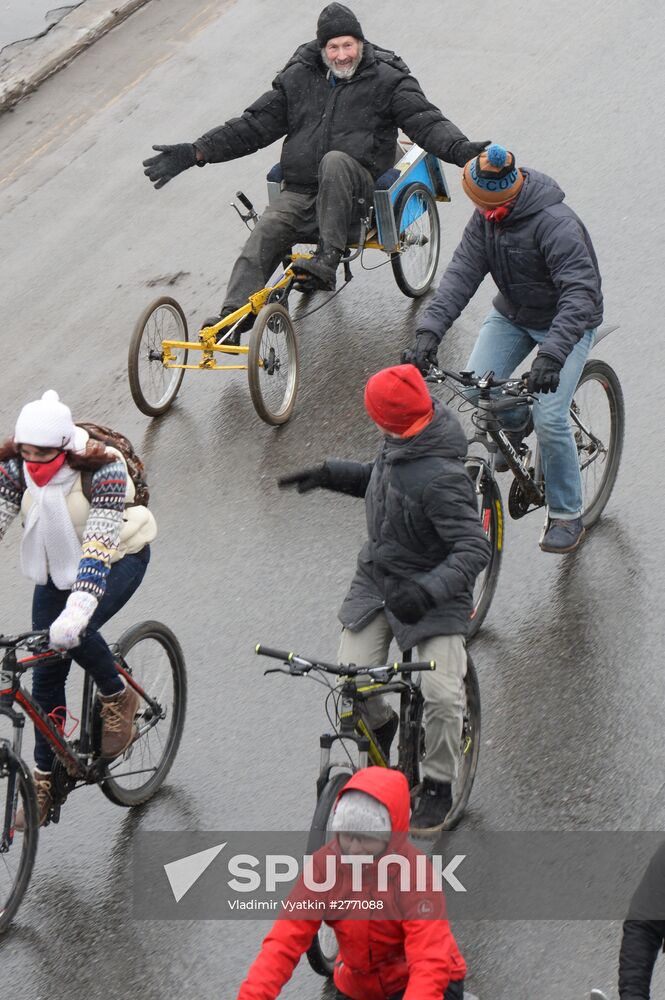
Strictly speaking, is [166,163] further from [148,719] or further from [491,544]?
[148,719]

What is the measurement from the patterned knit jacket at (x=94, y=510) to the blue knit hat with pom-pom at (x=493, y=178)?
7.28ft

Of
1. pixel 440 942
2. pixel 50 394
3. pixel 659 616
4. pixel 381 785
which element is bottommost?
pixel 659 616

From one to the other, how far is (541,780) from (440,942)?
193cm

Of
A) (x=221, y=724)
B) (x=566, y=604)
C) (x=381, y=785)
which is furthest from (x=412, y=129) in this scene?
(x=381, y=785)

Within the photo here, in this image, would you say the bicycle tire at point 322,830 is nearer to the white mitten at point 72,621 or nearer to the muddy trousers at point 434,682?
the muddy trousers at point 434,682

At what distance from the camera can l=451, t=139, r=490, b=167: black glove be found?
29.9ft

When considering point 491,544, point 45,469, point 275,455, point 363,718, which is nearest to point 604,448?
point 491,544

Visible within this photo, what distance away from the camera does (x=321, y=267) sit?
9258mm

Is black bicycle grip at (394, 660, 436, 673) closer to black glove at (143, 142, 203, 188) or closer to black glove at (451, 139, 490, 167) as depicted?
black glove at (451, 139, 490, 167)

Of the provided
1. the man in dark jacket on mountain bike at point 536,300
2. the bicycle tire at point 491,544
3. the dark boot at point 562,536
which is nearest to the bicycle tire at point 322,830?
the bicycle tire at point 491,544

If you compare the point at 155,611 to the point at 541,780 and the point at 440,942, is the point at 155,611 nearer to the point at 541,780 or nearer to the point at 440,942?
the point at 541,780

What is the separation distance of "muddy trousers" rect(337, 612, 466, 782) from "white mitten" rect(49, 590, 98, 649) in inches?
40.3

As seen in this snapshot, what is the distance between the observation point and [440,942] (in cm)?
469

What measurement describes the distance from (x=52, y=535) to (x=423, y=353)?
206 centimetres
